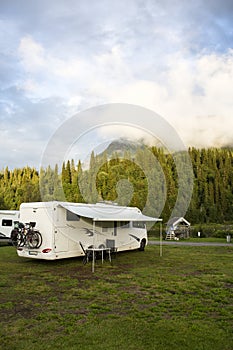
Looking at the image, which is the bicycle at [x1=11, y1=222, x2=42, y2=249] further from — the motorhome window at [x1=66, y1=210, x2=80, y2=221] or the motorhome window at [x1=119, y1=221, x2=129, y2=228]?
the motorhome window at [x1=119, y1=221, x2=129, y2=228]

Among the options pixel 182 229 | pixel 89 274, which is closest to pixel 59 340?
pixel 89 274

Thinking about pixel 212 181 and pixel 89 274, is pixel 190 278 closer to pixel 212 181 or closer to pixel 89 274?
pixel 89 274

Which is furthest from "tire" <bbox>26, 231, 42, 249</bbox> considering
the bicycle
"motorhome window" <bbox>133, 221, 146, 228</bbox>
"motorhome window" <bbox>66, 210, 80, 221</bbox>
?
"motorhome window" <bbox>133, 221, 146, 228</bbox>

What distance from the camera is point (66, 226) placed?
10805 millimetres

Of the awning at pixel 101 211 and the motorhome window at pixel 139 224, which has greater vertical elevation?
the awning at pixel 101 211

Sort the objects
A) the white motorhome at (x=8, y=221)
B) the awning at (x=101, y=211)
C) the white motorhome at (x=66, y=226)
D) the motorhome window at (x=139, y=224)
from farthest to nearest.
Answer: the white motorhome at (x=8, y=221) < the motorhome window at (x=139, y=224) < the awning at (x=101, y=211) < the white motorhome at (x=66, y=226)

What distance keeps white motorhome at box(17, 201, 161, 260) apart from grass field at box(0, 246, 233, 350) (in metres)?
0.63

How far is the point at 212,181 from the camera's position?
172 feet

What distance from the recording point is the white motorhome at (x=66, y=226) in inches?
405

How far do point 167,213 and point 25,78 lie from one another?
1909cm

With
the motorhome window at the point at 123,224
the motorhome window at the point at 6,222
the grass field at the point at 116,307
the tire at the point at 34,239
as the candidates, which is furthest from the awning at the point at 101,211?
the motorhome window at the point at 6,222

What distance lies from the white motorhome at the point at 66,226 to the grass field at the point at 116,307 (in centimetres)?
63

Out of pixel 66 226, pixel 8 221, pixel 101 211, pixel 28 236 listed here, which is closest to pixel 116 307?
pixel 66 226

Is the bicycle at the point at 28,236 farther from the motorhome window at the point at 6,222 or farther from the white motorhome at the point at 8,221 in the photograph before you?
the motorhome window at the point at 6,222
